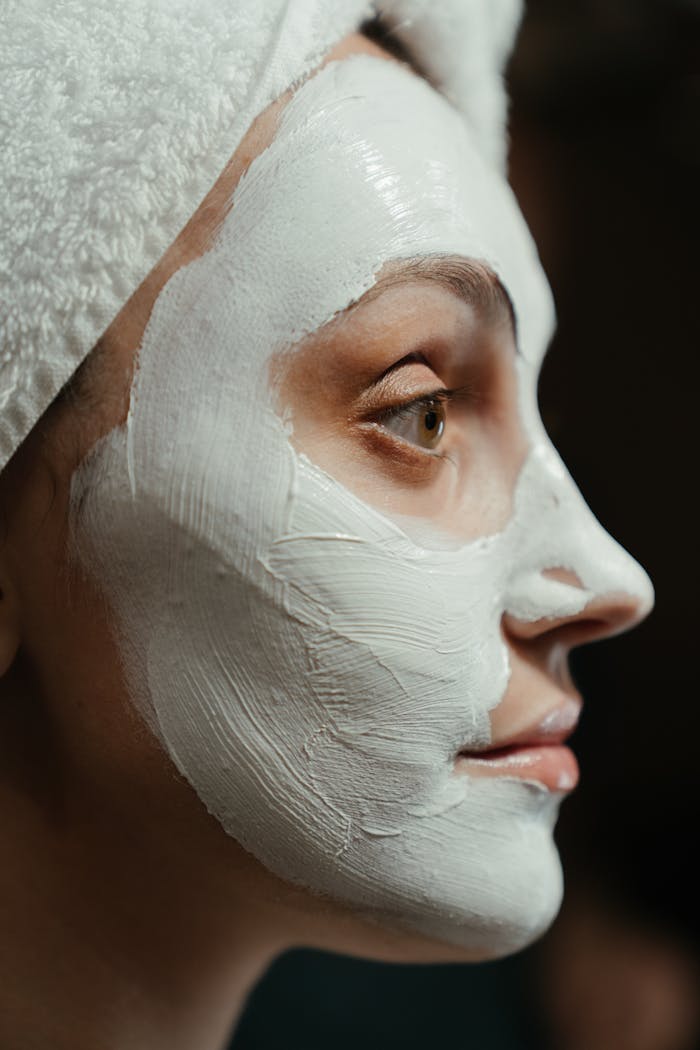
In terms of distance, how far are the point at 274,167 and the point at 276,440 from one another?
172 millimetres

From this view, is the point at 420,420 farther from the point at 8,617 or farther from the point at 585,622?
the point at 8,617

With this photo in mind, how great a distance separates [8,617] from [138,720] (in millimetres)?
110

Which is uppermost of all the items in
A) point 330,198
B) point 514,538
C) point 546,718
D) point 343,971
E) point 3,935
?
point 330,198

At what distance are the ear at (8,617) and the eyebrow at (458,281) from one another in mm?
276

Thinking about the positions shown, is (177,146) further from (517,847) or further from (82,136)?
(517,847)

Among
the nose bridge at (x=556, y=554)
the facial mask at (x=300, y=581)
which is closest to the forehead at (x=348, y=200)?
the facial mask at (x=300, y=581)

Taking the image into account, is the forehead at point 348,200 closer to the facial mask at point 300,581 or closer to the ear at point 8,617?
the facial mask at point 300,581

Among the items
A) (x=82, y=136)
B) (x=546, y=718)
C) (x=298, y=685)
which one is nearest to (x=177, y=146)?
(x=82, y=136)

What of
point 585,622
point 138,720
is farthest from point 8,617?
point 585,622

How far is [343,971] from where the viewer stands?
4.56ft

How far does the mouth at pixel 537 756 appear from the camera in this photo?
759 millimetres

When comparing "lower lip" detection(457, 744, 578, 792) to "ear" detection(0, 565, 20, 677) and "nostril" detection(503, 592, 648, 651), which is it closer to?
"nostril" detection(503, 592, 648, 651)

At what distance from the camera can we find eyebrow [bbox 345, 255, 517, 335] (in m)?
0.72

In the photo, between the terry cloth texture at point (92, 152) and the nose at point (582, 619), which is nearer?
the terry cloth texture at point (92, 152)
